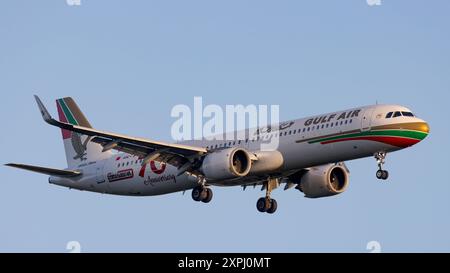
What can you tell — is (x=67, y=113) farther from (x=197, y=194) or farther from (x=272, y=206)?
(x=272, y=206)

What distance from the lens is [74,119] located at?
81.2m

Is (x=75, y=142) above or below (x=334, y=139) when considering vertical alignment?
above

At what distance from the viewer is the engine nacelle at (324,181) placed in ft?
234

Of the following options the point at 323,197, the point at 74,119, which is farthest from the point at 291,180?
the point at 74,119

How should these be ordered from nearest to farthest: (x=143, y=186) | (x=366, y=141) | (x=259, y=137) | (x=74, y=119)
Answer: (x=366, y=141)
(x=259, y=137)
(x=143, y=186)
(x=74, y=119)

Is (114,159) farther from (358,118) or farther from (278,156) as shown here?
(358,118)

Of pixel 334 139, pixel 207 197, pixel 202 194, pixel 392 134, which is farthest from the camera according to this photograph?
pixel 207 197

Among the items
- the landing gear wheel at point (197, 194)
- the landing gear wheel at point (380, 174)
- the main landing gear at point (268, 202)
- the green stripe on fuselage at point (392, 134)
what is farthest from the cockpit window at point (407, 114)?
the landing gear wheel at point (197, 194)

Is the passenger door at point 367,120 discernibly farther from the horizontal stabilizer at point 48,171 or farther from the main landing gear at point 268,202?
the horizontal stabilizer at point 48,171

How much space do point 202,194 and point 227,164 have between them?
3471mm

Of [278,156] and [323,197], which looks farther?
[323,197]

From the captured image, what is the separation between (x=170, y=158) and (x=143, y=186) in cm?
504

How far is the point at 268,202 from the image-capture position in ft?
237

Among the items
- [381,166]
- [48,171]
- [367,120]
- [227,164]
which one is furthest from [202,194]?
[48,171]
